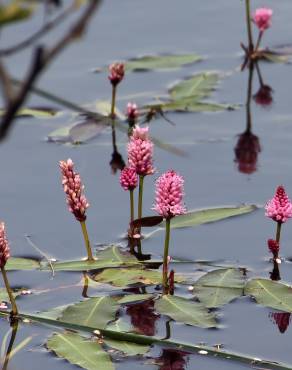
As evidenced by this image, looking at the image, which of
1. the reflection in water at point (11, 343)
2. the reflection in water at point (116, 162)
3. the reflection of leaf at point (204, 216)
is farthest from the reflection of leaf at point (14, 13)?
the reflection in water at point (116, 162)

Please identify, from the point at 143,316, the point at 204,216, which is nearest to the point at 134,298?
the point at 143,316

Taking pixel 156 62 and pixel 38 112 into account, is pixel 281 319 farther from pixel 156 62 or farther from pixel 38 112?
pixel 156 62

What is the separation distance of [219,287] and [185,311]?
0.13 metres

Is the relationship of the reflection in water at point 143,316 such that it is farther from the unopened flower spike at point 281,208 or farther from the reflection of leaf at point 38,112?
the reflection of leaf at point 38,112

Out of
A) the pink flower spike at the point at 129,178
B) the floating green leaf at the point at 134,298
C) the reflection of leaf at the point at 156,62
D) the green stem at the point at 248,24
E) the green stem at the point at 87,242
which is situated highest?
the green stem at the point at 248,24

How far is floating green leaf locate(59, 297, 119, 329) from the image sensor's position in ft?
8.36

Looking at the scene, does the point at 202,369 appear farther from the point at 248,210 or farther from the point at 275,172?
the point at 275,172

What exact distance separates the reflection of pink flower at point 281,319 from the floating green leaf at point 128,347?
0.30 metres

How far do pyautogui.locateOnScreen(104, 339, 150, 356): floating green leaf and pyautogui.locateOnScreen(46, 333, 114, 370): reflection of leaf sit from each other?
33 mm

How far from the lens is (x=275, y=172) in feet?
11.2

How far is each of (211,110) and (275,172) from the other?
1.76 feet

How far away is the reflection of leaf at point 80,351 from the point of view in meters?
2.38

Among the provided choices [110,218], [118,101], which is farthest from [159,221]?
[118,101]

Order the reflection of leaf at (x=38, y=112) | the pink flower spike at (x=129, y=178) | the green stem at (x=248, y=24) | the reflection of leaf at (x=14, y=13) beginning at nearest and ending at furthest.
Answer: the reflection of leaf at (x=14, y=13) < the pink flower spike at (x=129, y=178) < the reflection of leaf at (x=38, y=112) < the green stem at (x=248, y=24)
